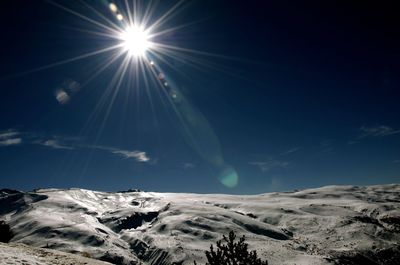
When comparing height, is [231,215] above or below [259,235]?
above

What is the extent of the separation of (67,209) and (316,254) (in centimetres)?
9825

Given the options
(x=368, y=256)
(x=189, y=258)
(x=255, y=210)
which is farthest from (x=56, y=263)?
(x=255, y=210)

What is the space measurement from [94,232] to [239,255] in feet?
299

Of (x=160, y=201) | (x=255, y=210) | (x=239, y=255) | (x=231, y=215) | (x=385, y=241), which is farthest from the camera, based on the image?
(x=160, y=201)

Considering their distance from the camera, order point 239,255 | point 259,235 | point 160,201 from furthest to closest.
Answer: point 160,201 < point 259,235 < point 239,255

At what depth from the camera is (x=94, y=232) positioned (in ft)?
322

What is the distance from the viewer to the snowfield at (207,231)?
74.0 metres

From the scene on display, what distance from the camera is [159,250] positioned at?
8119 cm

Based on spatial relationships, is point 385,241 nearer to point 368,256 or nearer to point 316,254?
point 368,256

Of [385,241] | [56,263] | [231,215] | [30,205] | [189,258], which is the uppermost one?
[30,205]

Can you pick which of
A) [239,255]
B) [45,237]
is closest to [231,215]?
[45,237]

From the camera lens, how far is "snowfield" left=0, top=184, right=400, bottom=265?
74.0m

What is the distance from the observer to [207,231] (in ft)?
302

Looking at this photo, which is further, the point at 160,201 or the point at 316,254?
the point at 160,201
